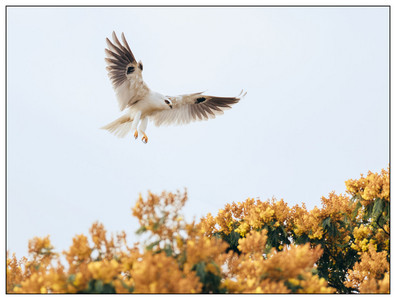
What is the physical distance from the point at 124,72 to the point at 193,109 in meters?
2.53

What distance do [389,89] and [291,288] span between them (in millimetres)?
4147

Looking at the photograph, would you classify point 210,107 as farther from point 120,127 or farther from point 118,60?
point 118,60

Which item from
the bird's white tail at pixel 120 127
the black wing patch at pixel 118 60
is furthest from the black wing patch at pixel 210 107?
the black wing patch at pixel 118 60

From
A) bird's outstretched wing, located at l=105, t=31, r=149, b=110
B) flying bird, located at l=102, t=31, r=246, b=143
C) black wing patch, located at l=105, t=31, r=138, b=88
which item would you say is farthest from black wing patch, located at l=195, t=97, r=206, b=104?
black wing patch, located at l=105, t=31, r=138, b=88

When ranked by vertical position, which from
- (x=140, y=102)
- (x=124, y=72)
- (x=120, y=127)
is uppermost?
(x=124, y=72)

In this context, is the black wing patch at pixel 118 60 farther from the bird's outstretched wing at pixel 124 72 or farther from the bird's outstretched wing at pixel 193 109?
the bird's outstretched wing at pixel 193 109

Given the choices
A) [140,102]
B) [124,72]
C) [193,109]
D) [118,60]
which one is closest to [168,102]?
[140,102]

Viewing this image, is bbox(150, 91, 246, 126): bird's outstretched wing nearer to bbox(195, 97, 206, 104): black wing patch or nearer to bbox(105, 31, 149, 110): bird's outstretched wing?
bbox(195, 97, 206, 104): black wing patch

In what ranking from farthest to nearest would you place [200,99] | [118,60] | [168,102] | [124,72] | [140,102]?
1. [200,99]
2. [168,102]
3. [140,102]
4. [124,72]
5. [118,60]

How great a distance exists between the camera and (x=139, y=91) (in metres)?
9.05

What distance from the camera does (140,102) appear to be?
937 centimetres

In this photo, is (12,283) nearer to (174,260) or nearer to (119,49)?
(174,260)

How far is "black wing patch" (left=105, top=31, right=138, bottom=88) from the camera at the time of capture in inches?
332

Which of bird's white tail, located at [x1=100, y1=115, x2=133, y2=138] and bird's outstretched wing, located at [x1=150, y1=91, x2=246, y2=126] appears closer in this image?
bird's white tail, located at [x1=100, y1=115, x2=133, y2=138]
